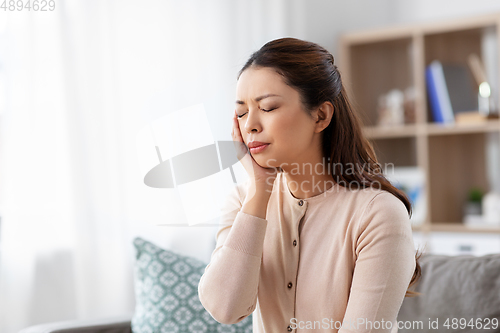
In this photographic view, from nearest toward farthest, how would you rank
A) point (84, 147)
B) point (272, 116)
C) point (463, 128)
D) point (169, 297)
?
point (272, 116) → point (169, 297) → point (84, 147) → point (463, 128)

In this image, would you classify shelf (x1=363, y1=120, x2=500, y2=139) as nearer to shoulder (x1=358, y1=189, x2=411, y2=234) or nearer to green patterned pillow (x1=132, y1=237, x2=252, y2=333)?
green patterned pillow (x1=132, y1=237, x2=252, y2=333)

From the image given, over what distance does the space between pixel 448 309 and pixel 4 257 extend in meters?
1.37

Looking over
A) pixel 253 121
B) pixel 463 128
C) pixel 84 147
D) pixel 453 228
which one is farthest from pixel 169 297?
pixel 463 128

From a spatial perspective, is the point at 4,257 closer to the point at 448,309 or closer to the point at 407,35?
the point at 448,309

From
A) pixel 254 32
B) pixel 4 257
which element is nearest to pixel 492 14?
pixel 254 32

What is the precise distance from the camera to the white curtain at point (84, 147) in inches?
62.4

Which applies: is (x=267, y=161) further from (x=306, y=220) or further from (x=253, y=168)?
(x=306, y=220)

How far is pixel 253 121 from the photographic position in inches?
40.2

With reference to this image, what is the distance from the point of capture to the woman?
1002 millimetres

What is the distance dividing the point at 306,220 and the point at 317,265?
11 centimetres

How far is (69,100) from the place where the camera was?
1721 millimetres

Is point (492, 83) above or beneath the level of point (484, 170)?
above

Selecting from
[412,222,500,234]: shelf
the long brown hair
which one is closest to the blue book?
[412,222,500,234]: shelf

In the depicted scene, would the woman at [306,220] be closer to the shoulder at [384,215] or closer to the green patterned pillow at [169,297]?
the shoulder at [384,215]
